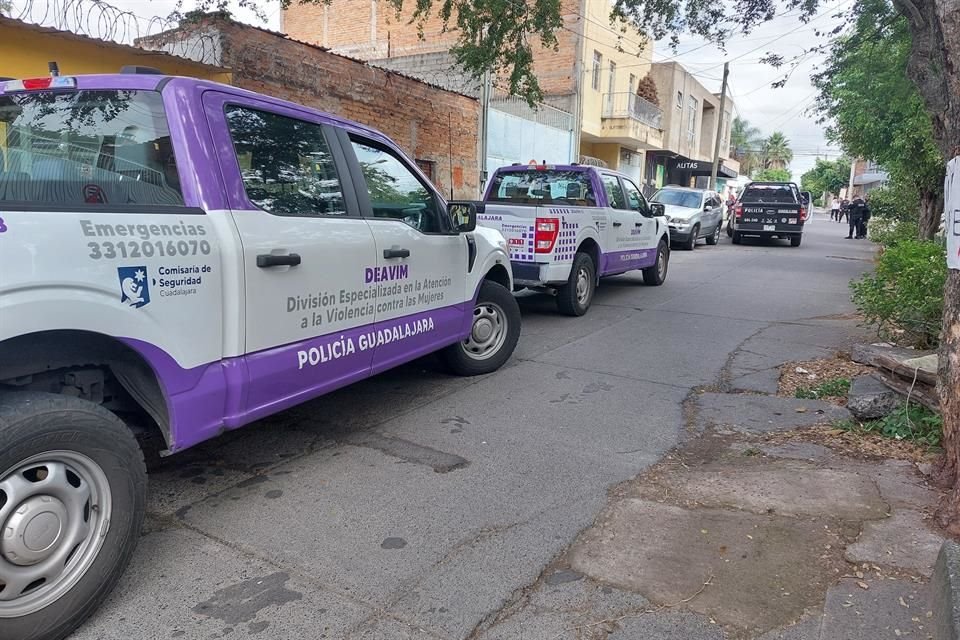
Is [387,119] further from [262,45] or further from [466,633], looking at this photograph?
[466,633]

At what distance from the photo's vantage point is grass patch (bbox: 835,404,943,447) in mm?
4434

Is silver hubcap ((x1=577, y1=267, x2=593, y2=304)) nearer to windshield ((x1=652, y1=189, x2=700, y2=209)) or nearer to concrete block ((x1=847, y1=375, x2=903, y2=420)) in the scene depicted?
concrete block ((x1=847, y1=375, x2=903, y2=420))

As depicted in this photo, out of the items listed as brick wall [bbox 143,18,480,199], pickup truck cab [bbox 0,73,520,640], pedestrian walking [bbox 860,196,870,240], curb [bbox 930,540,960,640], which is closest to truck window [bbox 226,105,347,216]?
pickup truck cab [bbox 0,73,520,640]

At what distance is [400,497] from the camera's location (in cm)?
375

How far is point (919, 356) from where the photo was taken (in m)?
5.18

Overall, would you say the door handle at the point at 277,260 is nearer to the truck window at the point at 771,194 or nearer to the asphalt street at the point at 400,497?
the asphalt street at the point at 400,497

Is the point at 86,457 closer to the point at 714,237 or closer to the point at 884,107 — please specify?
the point at 884,107

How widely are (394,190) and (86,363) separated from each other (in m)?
2.38

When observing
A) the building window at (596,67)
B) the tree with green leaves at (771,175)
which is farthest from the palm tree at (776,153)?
the building window at (596,67)

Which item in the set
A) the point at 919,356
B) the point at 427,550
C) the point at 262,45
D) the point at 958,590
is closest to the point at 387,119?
the point at 262,45

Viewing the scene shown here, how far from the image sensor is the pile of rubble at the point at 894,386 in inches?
183

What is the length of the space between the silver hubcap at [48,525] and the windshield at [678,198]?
1935cm

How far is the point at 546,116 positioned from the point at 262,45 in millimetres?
12442

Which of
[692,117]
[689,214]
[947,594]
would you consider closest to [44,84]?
[947,594]
